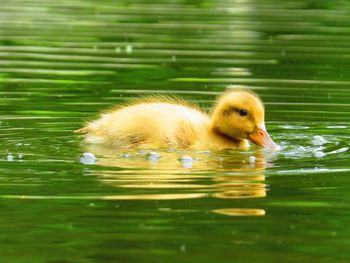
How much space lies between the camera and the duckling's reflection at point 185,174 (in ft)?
27.0

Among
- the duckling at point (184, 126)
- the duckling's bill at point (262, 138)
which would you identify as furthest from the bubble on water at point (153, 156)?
the duckling's bill at point (262, 138)

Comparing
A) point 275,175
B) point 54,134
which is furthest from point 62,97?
point 275,175

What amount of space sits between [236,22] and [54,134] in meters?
11.9

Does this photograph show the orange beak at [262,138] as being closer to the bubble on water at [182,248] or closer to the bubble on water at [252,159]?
the bubble on water at [252,159]

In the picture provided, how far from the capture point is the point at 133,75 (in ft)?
50.2

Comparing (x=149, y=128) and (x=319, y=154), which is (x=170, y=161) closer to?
(x=149, y=128)

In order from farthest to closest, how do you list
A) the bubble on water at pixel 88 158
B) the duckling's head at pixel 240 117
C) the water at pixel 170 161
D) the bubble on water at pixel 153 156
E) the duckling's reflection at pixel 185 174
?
the duckling's head at pixel 240 117 → the bubble on water at pixel 153 156 → the bubble on water at pixel 88 158 → the duckling's reflection at pixel 185 174 → the water at pixel 170 161

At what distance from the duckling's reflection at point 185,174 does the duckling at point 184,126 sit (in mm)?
144

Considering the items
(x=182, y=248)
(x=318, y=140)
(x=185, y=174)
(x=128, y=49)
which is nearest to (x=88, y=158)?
(x=185, y=174)

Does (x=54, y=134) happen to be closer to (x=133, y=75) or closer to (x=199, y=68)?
(x=133, y=75)

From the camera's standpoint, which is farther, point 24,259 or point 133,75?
point 133,75

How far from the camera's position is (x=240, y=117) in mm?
10734

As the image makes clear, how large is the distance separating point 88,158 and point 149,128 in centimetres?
100

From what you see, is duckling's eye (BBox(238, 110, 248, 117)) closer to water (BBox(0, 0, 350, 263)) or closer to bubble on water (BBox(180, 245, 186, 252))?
water (BBox(0, 0, 350, 263))
